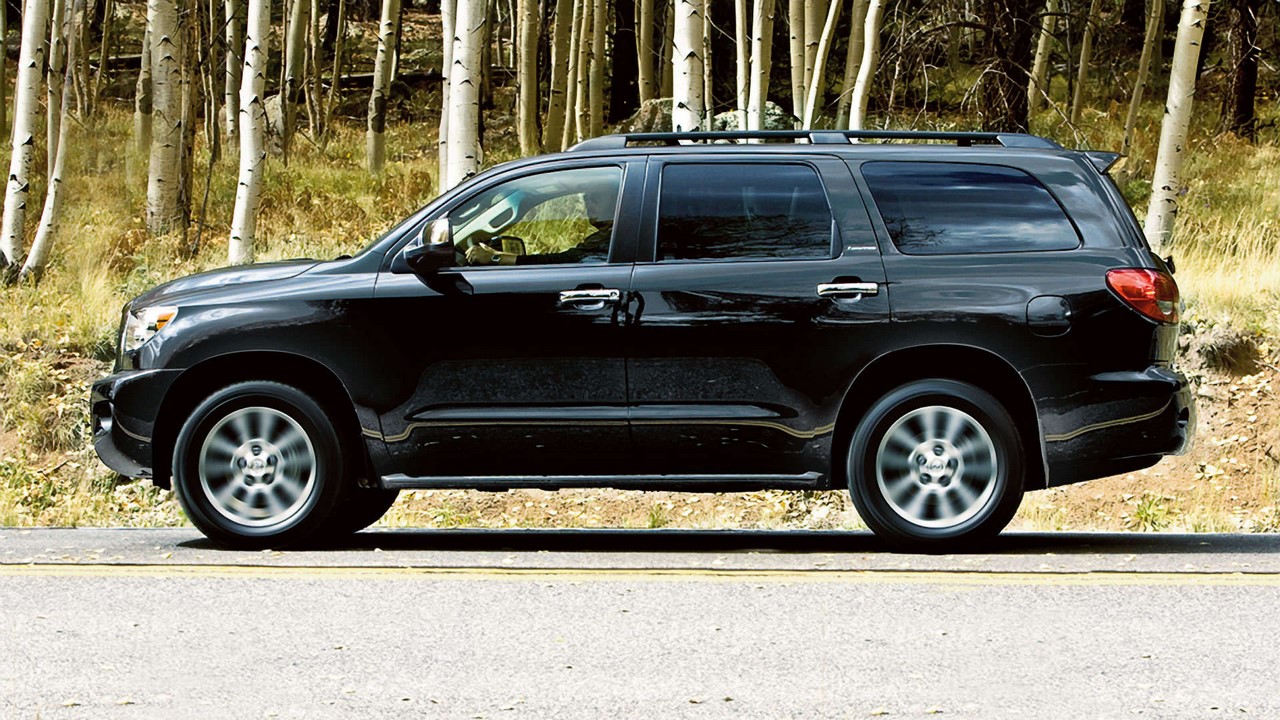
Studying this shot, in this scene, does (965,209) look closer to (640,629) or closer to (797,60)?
(640,629)

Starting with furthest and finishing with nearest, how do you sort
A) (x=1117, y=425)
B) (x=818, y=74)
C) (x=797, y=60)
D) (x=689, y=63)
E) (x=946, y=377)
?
(x=797, y=60) → (x=818, y=74) → (x=689, y=63) → (x=946, y=377) → (x=1117, y=425)

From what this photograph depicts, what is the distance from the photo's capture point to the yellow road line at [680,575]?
7641 mm

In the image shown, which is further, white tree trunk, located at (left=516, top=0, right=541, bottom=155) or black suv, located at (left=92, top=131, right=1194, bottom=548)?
white tree trunk, located at (left=516, top=0, right=541, bottom=155)

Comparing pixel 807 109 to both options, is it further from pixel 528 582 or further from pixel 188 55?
pixel 528 582

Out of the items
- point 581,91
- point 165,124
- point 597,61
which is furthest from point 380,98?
point 165,124

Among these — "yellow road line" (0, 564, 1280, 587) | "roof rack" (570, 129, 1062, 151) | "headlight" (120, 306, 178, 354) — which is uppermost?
"roof rack" (570, 129, 1062, 151)

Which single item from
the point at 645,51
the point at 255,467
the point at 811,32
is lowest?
the point at 255,467

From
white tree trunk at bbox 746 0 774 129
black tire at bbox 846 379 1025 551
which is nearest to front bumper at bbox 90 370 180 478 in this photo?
black tire at bbox 846 379 1025 551

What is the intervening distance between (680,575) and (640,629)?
1.27 metres

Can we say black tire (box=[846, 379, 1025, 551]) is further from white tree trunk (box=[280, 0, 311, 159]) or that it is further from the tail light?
white tree trunk (box=[280, 0, 311, 159])

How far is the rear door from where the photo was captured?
831cm

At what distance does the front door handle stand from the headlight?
1.95 m

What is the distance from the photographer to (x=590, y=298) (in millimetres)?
8398

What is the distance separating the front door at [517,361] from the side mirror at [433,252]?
11 cm
